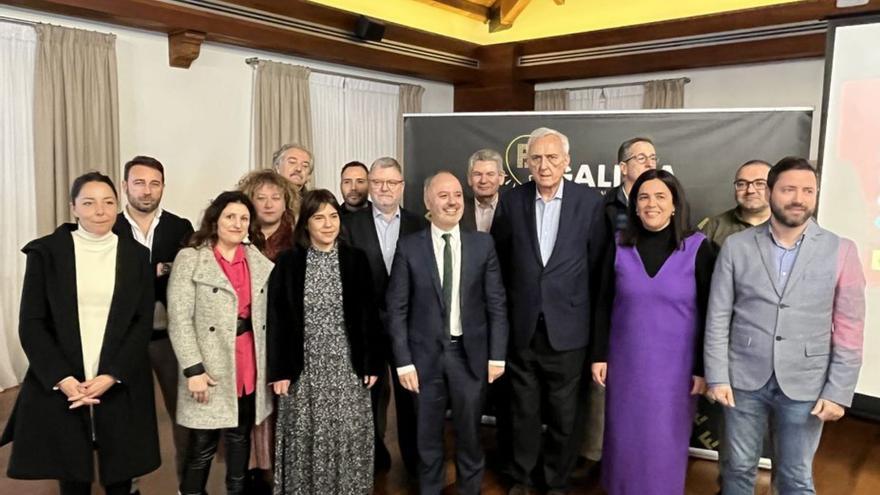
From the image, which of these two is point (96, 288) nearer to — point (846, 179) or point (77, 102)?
point (77, 102)

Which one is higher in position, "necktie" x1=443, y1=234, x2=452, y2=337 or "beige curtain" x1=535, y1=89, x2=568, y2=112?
"beige curtain" x1=535, y1=89, x2=568, y2=112

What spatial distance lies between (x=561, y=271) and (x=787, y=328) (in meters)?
0.84

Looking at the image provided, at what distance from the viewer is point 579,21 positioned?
686cm

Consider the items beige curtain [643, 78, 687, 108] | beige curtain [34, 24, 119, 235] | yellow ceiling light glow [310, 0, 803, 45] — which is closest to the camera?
beige curtain [34, 24, 119, 235]

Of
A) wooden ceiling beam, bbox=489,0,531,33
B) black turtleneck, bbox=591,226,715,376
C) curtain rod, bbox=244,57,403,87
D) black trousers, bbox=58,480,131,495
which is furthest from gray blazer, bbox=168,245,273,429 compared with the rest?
wooden ceiling beam, bbox=489,0,531,33

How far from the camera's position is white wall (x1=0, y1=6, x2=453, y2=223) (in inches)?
187

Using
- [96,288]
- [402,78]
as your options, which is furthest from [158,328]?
[402,78]

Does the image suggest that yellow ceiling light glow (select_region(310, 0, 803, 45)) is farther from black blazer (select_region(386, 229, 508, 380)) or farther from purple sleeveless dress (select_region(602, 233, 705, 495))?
purple sleeveless dress (select_region(602, 233, 705, 495))

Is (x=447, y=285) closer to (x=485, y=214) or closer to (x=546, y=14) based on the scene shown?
(x=485, y=214)

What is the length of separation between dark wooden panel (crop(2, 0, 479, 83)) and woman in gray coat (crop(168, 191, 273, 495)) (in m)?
2.85

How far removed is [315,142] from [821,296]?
197 inches

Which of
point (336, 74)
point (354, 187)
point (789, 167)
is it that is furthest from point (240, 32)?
point (789, 167)

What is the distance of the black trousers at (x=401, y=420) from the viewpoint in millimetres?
2869

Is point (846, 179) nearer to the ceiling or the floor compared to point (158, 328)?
nearer to the ceiling
